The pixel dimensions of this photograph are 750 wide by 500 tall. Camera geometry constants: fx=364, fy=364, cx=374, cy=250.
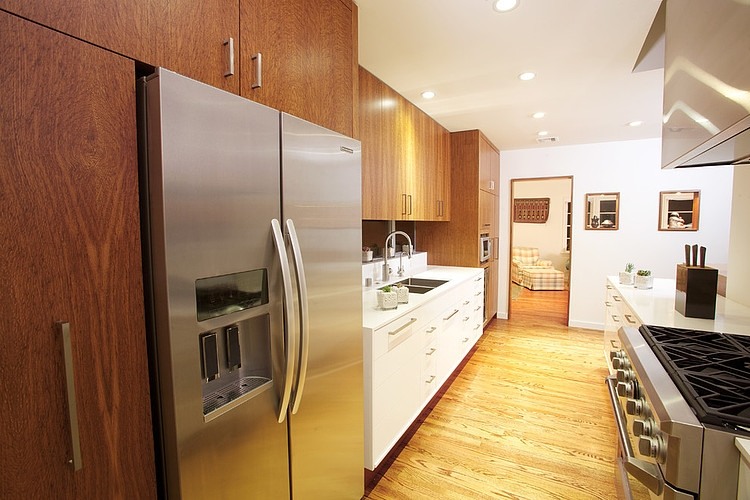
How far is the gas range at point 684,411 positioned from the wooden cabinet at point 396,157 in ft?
5.39

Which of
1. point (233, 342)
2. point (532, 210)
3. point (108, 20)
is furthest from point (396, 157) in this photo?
point (532, 210)

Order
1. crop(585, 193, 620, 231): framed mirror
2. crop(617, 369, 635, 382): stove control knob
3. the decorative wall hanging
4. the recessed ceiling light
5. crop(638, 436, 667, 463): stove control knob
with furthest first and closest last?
1. the decorative wall hanging
2. crop(585, 193, 620, 231): framed mirror
3. the recessed ceiling light
4. crop(617, 369, 635, 382): stove control knob
5. crop(638, 436, 667, 463): stove control knob

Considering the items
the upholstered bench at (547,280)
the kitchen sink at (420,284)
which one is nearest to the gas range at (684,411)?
the kitchen sink at (420,284)

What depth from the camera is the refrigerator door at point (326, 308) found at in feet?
4.21

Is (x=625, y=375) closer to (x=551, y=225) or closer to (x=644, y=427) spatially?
(x=644, y=427)

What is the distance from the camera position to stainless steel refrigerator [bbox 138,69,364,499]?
2.94ft

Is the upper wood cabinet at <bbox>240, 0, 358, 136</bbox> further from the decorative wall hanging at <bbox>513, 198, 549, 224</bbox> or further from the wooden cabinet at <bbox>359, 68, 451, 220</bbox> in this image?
the decorative wall hanging at <bbox>513, 198, 549, 224</bbox>

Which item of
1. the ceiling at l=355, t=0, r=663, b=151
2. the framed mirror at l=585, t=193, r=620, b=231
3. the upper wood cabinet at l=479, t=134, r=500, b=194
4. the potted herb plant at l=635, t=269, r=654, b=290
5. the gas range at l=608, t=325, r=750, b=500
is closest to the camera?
the gas range at l=608, t=325, r=750, b=500

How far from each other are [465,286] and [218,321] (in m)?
2.82

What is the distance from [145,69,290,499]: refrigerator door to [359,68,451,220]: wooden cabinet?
1.30 metres

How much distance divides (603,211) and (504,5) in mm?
3953

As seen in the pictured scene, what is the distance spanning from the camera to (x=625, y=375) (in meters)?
1.46

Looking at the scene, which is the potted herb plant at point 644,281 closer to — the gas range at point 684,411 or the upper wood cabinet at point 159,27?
the gas range at point 684,411

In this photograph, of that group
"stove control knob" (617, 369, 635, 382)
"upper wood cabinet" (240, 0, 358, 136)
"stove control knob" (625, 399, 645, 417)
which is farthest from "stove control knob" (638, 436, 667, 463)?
"upper wood cabinet" (240, 0, 358, 136)
